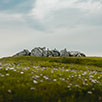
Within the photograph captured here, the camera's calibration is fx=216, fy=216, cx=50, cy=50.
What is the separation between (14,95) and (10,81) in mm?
2229

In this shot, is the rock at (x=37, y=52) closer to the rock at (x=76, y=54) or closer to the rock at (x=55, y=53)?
the rock at (x=55, y=53)

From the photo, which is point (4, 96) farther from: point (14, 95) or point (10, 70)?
point (10, 70)

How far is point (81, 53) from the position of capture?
78562 mm

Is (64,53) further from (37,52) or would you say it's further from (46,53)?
(37,52)

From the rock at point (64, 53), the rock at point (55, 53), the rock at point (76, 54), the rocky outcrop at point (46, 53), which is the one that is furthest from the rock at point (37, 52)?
the rock at point (76, 54)

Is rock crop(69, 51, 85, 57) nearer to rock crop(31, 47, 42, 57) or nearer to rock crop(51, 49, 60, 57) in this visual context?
rock crop(51, 49, 60, 57)

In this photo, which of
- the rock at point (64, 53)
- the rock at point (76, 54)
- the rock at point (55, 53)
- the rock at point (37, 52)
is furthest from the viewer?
the rock at point (76, 54)

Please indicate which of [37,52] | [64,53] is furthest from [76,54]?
[37,52]

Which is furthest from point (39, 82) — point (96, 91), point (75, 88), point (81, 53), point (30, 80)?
point (81, 53)

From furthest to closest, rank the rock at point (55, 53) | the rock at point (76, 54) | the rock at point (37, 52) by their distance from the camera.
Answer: the rock at point (76, 54) → the rock at point (55, 53) → the rock at point (37, 52)

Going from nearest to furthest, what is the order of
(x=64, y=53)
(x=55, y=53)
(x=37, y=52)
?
(x=37, y=52)
(x=55, y=53)
(x=64, y=53)

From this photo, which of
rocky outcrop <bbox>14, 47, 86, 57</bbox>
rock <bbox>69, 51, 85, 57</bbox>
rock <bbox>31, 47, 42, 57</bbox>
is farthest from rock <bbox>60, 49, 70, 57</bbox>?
rock <bbox>31, 47, 42, 57</bbox>

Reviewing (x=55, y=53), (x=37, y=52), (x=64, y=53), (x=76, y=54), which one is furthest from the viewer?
(x=76, y=54)

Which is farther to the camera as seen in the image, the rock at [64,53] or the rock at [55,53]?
the rock at [64,53]
